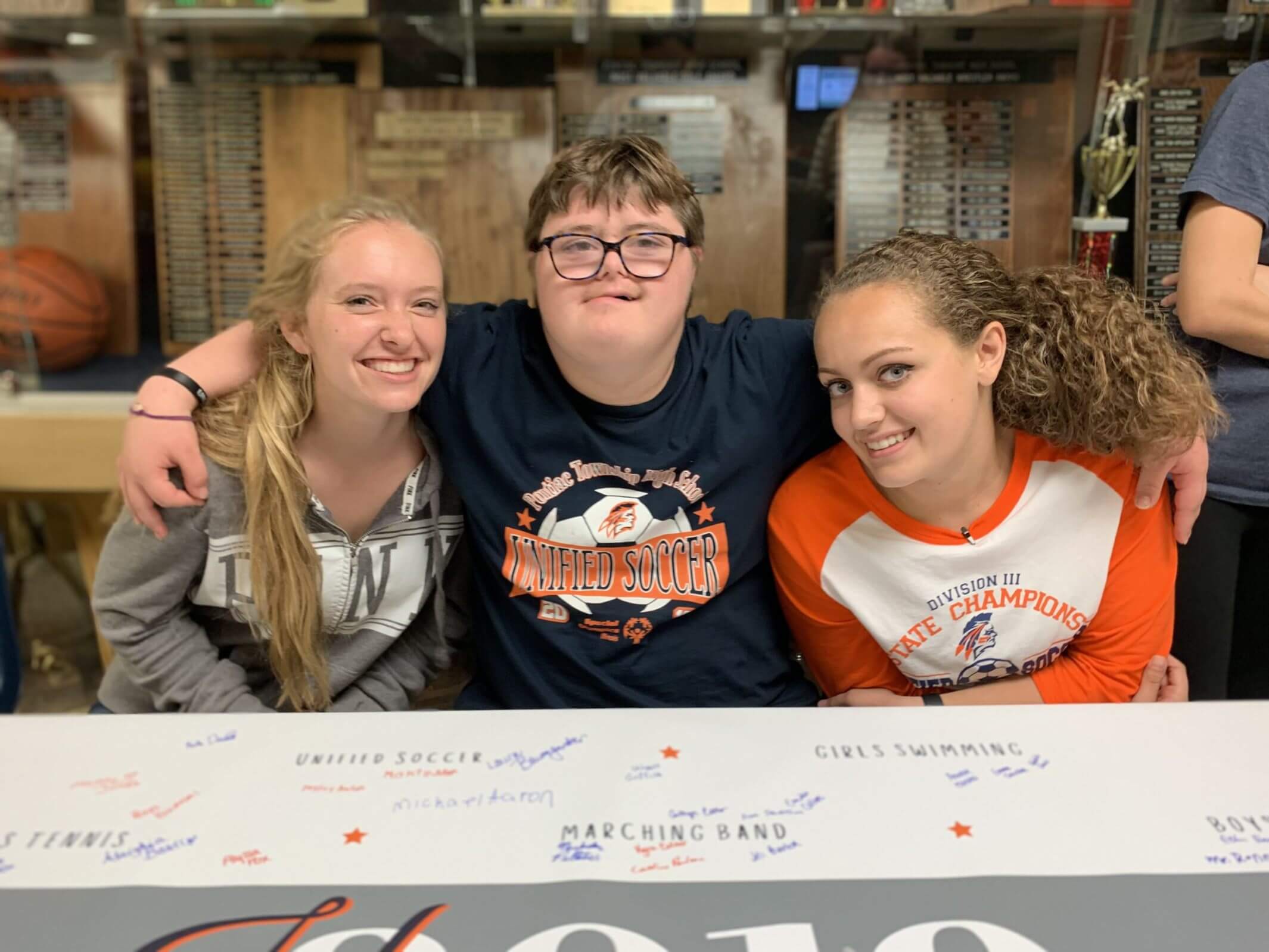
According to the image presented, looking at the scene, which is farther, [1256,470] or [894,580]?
[1256,470]

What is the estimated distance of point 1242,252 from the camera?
141 centimetres

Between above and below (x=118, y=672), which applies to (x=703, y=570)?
above

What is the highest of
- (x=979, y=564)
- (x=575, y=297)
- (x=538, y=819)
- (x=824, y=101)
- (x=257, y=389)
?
(x=824, y=101)

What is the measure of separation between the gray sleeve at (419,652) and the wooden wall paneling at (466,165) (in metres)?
1.03

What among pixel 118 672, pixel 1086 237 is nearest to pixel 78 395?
pixel 118 672

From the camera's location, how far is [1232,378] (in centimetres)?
149

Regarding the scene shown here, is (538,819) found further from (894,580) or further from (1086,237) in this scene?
(1086,237)

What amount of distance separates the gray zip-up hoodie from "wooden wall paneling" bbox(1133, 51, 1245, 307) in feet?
Answer: 4.78

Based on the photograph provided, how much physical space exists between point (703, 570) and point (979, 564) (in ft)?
1.17
